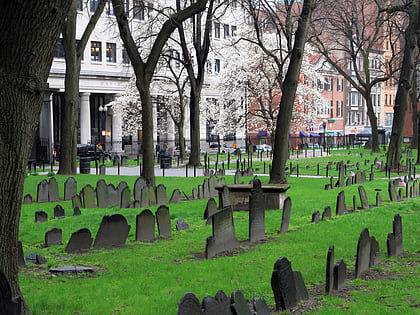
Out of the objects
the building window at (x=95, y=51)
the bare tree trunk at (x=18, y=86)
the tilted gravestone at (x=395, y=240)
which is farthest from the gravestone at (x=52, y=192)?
the building window at (x=95, y=51)

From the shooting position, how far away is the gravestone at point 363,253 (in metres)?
8.53

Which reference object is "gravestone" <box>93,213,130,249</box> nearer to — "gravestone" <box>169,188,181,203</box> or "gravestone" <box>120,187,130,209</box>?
"gravestone" <box>120,187,130,209</box>

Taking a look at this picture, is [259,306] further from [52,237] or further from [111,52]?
[111,52]

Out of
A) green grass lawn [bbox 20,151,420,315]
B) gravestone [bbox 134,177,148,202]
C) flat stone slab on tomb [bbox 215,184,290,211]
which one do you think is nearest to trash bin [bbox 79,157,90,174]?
gravestone [bbox 134,177,148,202]

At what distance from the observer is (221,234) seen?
415 inches

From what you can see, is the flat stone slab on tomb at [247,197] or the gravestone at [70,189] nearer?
the flat stone slab on tomb at [247,197]

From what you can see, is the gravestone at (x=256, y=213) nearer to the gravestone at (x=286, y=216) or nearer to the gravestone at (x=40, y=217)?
the gravestone at (x=286, y=216)

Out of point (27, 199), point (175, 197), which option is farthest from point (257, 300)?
point (27, 199)

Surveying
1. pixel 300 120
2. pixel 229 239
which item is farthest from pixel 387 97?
pixel 229 239

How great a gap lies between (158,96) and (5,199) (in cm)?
5550

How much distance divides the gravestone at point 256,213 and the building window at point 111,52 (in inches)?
2063

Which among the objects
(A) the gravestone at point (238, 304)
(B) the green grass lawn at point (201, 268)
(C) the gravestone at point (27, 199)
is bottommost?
(B) the green grass lawn at point (201, 268)

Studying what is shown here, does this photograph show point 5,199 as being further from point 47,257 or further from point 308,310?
point 47,257

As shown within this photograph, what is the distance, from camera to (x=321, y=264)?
9.66 meters
